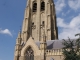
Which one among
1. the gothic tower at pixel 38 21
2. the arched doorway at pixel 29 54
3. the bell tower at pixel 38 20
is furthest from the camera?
the bell tower at pixel 38 20

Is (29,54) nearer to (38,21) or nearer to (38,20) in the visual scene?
(38,21)

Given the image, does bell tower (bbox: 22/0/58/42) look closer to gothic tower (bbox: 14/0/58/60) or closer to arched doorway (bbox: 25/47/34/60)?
gothic tower (bbox: 14/0/58/60)

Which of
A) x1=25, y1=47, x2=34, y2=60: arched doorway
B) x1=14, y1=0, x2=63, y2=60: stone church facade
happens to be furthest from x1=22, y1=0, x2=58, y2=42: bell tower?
x1=25, y1=47, x2=34, y2=60: arched doorway

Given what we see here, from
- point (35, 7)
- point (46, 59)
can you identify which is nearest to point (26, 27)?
point (35, 7)

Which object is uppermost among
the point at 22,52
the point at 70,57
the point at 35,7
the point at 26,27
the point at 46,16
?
the point at 35,7

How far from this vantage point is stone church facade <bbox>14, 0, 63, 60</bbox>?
1318 inches

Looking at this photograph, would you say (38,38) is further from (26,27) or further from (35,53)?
(35,53)

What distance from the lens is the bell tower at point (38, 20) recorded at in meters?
45.5

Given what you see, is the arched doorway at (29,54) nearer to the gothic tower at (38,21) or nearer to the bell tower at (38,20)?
the gothic tower at (38,21)

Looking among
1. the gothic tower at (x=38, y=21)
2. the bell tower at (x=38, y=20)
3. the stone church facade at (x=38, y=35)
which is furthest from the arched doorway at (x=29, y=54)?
the bell tower at (x=38, y=20)

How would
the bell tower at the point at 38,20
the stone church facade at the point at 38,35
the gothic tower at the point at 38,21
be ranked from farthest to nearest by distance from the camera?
the bell tower at the point at 38,20 < the gothic tower at the point at 38,21 < the stone church facade at the point at 38,35

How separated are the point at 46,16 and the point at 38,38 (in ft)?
21.8

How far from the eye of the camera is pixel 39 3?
5081 cm

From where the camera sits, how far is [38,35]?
149 feet
